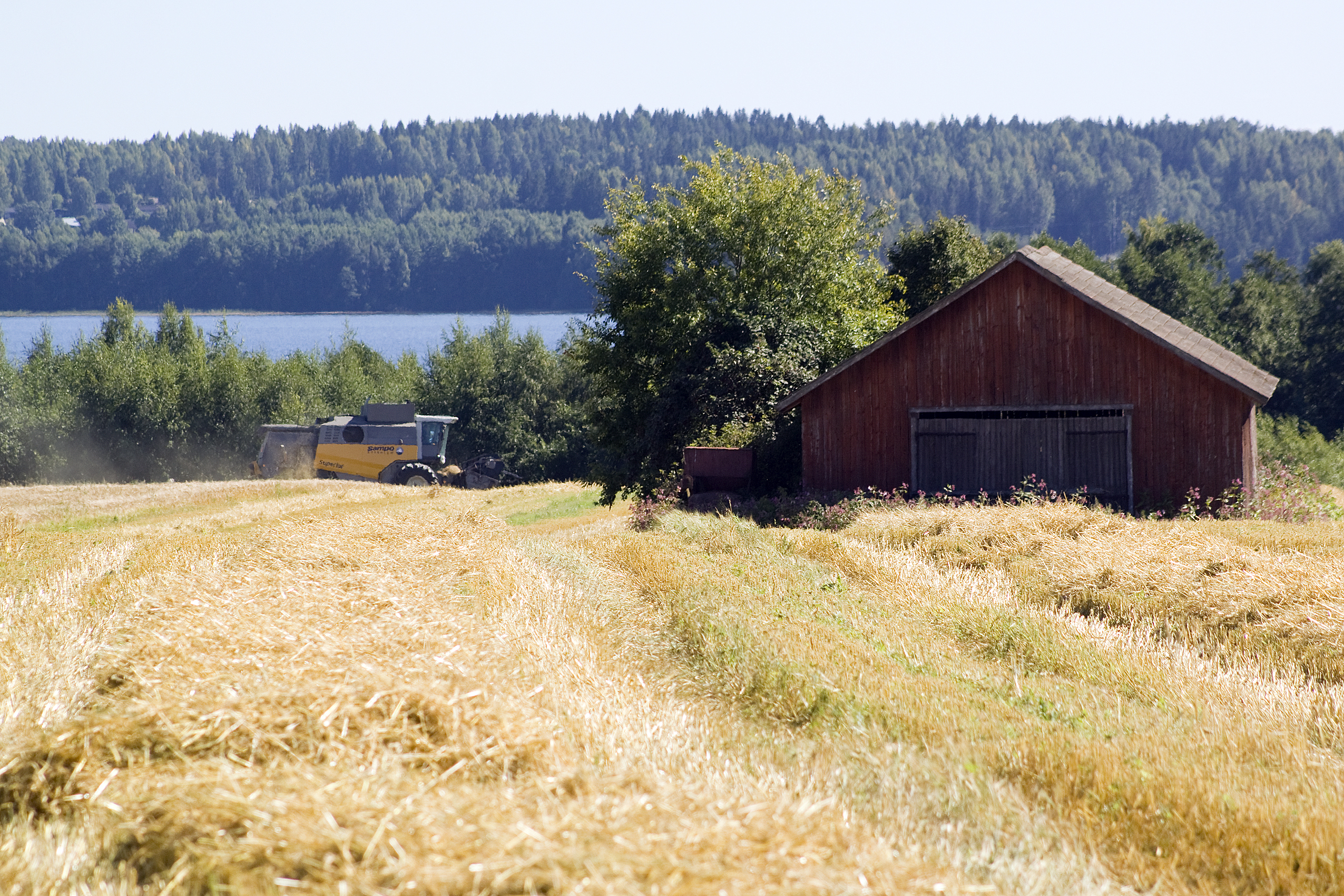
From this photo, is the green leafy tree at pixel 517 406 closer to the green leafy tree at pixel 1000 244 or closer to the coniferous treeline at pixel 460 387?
the coniferous treeline at pixel 460 387

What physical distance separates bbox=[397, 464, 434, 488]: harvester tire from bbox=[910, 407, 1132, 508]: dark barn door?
2641 cm

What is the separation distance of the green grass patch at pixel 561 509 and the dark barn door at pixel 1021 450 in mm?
10786

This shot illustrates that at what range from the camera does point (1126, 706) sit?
23.6 ft

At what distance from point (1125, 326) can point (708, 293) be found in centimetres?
1248

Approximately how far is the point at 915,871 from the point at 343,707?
2931mm

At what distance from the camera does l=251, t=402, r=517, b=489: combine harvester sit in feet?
145

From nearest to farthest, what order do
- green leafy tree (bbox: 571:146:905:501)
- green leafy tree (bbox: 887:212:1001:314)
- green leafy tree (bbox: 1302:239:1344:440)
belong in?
green leafy tree (bbox: 571:146:905:501), green leafy tree (bbox: 887:212:1001:314), green leafy tree (bbox: 1302:239:1344:440)

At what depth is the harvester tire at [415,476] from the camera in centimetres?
4328

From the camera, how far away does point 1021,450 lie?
21.4 m

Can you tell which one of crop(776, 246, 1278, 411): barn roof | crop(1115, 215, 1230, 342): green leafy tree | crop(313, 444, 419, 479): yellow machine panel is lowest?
crop(313, 444, 419, 479): yellow machine panel

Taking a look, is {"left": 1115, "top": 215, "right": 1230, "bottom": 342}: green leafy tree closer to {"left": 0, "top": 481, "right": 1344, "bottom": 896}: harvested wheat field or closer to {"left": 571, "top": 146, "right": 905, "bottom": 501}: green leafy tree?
{"left": 571, "top": 146, "right": 905, "bottom": 501}: green leafy tree

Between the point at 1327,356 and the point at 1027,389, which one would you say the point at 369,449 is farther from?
the point at 1327,356

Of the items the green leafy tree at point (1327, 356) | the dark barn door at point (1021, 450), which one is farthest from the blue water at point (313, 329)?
the dark barn door at point (1021, 450)

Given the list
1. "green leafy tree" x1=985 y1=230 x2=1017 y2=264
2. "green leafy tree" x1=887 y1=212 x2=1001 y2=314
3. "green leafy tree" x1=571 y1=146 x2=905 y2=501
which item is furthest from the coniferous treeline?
"green leafy tree" x1=571 y1=146 x2=905 y2=501
